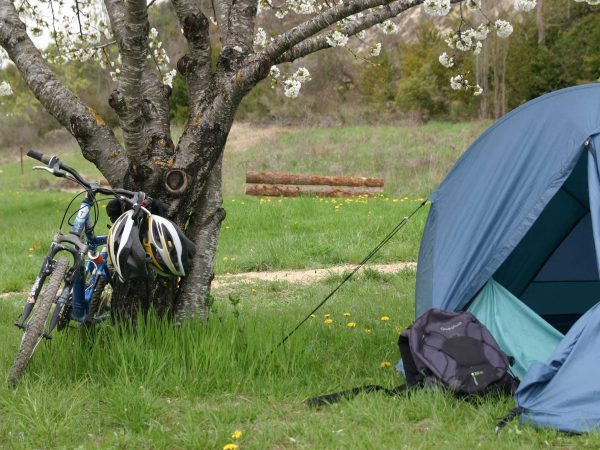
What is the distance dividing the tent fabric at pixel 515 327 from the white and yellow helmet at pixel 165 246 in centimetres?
198

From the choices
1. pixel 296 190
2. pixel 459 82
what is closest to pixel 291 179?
pixel 296 190

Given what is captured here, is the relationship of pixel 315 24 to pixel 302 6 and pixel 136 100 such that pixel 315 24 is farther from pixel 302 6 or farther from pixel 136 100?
pixel 302 6

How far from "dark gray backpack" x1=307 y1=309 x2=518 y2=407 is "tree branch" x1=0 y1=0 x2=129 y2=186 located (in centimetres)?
207

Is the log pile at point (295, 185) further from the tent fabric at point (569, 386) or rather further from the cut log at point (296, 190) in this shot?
the tent fabric at point (569, 386)

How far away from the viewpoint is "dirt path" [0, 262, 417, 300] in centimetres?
880

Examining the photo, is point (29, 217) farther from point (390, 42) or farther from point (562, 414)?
point (390, 42)

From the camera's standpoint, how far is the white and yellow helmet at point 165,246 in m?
4.29

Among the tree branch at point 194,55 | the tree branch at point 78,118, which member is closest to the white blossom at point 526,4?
the tree branch at point 194,55

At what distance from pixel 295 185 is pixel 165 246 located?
43.5 feet

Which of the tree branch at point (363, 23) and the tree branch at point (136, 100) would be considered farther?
the tree branch at point (363, 23)

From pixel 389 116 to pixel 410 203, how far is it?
72.7 feet

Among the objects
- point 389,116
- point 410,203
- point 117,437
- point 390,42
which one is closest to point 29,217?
point 410,203

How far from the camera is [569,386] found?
3.94 meters

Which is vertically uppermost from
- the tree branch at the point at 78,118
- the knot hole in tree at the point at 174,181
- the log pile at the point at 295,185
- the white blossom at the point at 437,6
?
the white blossom at the point at 437,6
